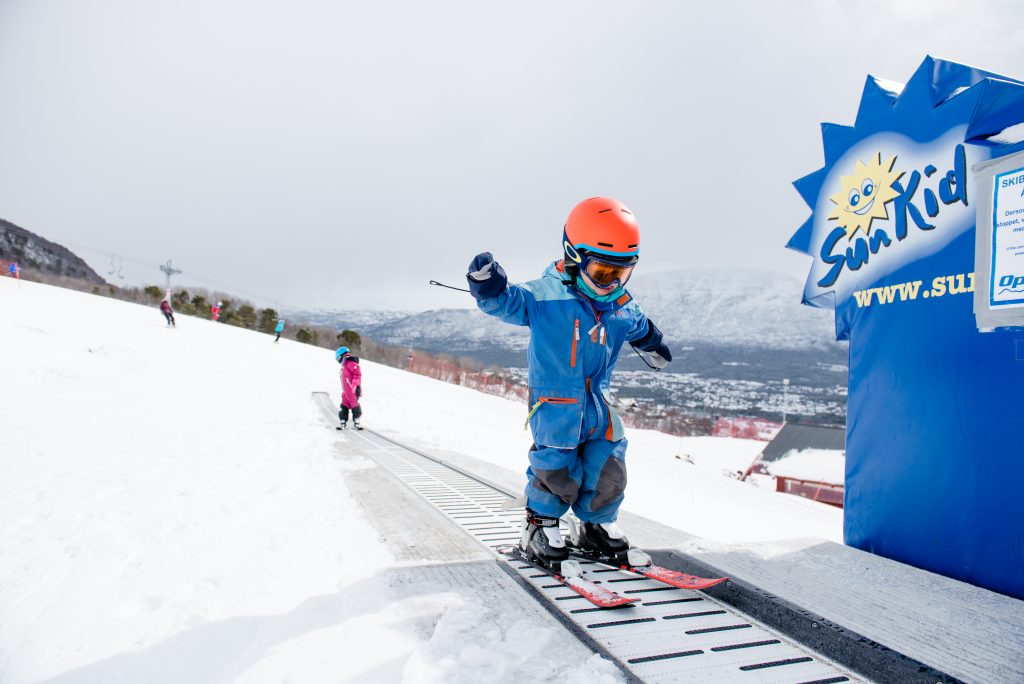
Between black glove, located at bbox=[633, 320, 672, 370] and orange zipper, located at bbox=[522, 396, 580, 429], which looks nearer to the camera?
orange zipper, located at bbox=[522, 396, 580, 429]

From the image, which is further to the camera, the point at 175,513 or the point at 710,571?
the point at 175,513

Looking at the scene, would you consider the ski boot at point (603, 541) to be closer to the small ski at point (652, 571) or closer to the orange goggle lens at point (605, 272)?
the small ski at point (652, 571)

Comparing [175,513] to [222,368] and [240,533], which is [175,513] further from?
[222,368]

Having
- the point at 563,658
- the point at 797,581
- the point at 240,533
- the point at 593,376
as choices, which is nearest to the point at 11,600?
the point at 240,533

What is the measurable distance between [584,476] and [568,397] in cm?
53

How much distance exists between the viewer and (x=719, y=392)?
397ft

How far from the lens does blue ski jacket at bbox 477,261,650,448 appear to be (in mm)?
2896

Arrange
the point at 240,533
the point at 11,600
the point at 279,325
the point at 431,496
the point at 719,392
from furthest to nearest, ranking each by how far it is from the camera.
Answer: the point at 719,392
the point at 279,325
the point at 431,496
the point at 240,533
the point at 11,600

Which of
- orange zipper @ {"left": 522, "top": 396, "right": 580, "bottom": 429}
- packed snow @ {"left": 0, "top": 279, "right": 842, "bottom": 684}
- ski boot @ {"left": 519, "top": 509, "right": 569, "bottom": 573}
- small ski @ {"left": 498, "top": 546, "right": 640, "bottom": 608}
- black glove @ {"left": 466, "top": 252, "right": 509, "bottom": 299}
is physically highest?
black glove @ {"left": 466, "top": 252, "right": 509, "bottom": 299}

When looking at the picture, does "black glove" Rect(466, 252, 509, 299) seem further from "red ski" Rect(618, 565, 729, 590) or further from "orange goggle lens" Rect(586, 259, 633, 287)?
"red ski" Rect(618, 565, 729, 590)

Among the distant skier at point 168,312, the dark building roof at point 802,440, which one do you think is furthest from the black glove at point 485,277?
the dark building roof at point 802,440

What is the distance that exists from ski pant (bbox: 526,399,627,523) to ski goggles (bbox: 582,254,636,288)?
0.67 meters

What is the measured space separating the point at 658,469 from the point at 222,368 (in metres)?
14.5

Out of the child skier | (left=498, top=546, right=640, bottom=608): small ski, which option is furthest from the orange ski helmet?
(left=498, top=546, right=640, bottom=608): small ski
